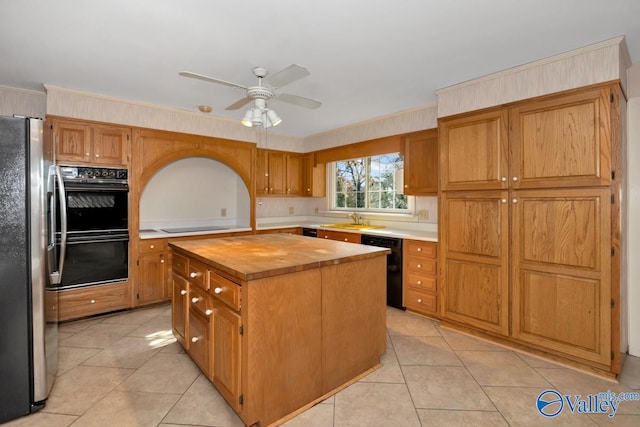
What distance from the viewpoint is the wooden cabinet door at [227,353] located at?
1753mm

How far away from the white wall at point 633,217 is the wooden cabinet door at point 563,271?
1.86 ft

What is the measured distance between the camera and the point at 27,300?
1.84 m

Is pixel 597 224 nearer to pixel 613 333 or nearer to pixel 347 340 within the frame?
pixel 613 333

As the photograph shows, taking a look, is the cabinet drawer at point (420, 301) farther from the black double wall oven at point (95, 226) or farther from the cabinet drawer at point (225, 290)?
the black double wall oven at point (95, 226)

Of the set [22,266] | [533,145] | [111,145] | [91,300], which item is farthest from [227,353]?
[111,145]

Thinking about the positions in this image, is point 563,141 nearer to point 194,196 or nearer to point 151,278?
point 151,278

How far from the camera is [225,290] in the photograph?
1.84 meters

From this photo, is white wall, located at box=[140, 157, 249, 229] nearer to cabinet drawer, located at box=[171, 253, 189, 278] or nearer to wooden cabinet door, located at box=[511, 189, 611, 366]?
cabinet drawer, located at box=[171, 253, 189, 278]

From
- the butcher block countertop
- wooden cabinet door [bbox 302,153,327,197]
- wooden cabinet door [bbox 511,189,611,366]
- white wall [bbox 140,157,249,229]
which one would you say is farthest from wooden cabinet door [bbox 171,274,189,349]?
wooden cabinet door [bbox 302,153,327,197]

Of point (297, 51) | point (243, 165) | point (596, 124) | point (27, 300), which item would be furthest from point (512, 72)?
point (27, 300)

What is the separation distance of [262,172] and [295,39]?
297 cm

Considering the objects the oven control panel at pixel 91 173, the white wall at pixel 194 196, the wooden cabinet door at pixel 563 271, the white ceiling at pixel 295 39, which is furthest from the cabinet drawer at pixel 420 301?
the oven control panel at pixel 91 173

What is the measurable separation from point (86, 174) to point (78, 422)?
96.5 inches

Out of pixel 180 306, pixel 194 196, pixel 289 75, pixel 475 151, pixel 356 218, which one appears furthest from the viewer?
pixel 356 218
